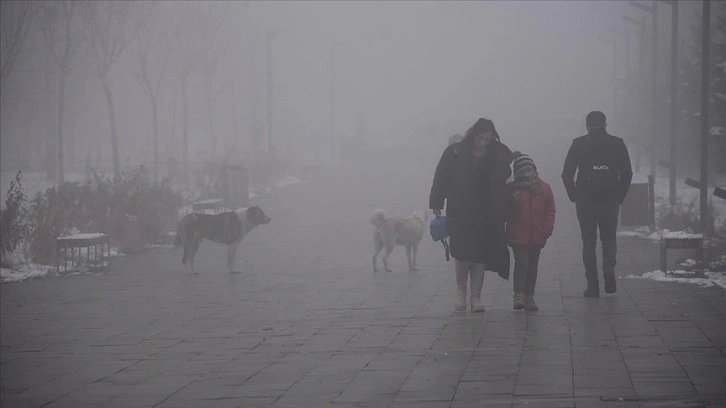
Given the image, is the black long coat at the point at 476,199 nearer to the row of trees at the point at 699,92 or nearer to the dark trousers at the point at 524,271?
the dark trousers at the point at 524,271

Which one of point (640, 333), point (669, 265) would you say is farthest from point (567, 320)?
point (669, 265)

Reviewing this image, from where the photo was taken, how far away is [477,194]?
1091cm

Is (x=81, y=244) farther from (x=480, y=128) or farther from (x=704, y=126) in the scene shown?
(x=704, y=126)

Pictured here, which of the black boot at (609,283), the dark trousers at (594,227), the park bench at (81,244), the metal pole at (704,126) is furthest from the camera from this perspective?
the metal pole at (704,126)

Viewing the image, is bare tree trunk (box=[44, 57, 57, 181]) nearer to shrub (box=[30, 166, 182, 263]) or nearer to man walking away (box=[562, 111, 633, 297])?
shrub (box=[30, 166, 182, 263])

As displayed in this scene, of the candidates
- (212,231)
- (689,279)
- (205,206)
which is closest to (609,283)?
(689,279)

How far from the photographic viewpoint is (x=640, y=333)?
9.52 metres

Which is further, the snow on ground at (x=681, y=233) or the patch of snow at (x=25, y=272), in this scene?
the patch of snow at (x=25, y=272)

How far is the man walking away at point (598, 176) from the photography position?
12.0 m

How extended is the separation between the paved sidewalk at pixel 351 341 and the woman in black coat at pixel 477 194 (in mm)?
616

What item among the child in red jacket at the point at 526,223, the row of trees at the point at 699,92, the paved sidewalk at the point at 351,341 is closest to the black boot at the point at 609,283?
the paved sidewalk at the point at 351,341

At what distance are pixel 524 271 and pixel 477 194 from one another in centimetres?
95

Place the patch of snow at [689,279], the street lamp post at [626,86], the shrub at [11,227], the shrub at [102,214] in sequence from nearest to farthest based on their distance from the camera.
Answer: the patch of snow at [689,279]
the shrub at [11,227]
the shrub at [102,214]
the street lamp post at [626,86]

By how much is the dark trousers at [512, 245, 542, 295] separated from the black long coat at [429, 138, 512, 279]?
30 centimetres
